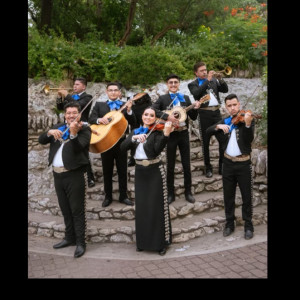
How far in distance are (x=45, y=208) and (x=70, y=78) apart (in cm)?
423

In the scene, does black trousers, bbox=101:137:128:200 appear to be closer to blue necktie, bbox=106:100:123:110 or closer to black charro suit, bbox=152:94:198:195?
blue necktie, bbox=106:100:123:110

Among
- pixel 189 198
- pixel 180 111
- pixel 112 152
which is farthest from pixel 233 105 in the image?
pixel 112 152

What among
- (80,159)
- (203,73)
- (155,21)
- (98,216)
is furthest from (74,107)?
(155,21)

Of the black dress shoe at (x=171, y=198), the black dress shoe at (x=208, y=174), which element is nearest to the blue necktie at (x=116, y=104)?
the black dress shoe at (x=171, y=198)

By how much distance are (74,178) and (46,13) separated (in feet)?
25.3

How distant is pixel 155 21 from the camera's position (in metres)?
12.3

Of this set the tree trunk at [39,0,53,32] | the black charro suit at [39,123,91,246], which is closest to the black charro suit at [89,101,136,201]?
the black charro suit at [39,123,91,246]

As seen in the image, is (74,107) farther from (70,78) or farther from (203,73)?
(70,78)

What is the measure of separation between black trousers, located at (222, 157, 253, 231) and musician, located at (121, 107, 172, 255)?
103cm

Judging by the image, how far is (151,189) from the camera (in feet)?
16.6

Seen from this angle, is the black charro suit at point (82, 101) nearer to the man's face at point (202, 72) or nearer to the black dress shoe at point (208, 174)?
the man's face at point (202, 72)

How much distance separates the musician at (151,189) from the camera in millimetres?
5062

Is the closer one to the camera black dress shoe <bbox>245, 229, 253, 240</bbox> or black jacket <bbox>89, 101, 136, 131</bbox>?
black dress shoe <bbox>245, 229, 253, 240</bbox>

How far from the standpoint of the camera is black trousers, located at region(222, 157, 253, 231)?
5.32m
